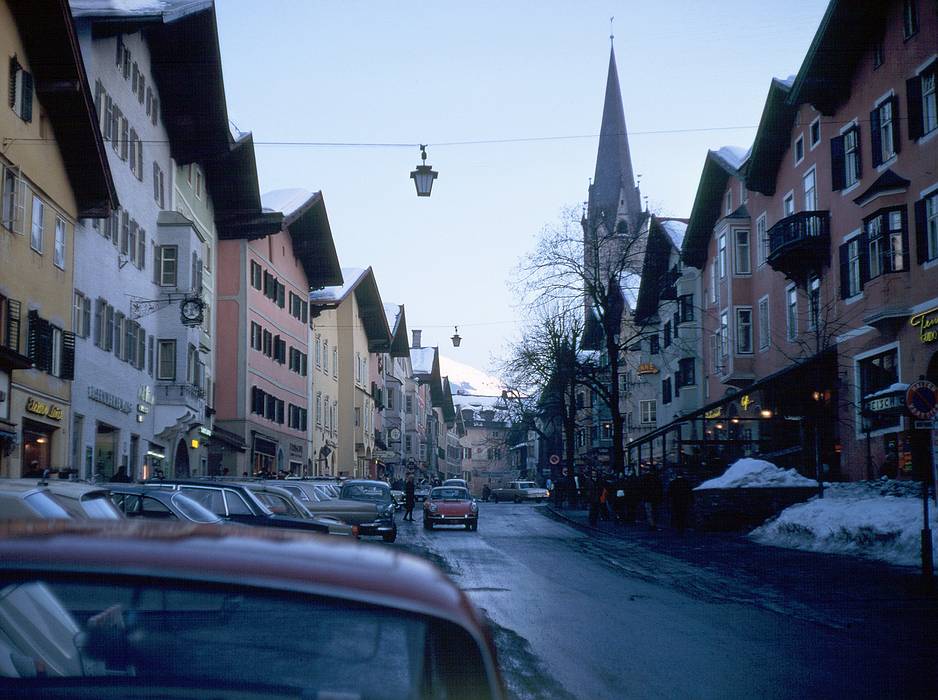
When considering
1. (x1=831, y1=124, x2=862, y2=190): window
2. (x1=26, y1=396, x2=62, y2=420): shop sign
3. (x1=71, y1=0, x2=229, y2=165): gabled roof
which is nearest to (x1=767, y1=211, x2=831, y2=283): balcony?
(x1=831, y1=124, x2=862, y2=190): window

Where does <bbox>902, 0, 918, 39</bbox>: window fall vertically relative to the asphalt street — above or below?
above

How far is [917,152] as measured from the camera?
33062 millimetres

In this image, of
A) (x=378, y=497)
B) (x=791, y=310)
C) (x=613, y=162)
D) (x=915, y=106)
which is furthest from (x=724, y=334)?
(x=613, y=162)

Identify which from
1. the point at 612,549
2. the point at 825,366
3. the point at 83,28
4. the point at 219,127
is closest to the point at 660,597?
the point at 612,549

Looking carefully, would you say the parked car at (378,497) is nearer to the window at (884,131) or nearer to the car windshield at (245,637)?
the window at (884,131)

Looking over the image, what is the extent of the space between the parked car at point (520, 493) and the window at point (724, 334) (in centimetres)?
4328

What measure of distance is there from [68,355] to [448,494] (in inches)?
633

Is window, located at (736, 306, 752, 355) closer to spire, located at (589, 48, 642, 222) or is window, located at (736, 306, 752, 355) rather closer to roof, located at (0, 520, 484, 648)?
roof, located at (0, 520, 484, 648)

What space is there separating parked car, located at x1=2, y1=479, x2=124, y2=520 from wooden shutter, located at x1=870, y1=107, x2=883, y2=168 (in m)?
29.7

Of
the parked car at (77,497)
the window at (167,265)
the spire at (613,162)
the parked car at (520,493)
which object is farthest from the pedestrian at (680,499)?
the spire at (613,162)

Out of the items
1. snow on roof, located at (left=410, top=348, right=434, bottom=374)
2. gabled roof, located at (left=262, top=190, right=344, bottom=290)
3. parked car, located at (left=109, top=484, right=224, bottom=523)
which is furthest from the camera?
snow on roof, located at (left=410, top=348, right=434, bottom=374)

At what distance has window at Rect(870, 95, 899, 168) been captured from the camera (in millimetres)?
34750

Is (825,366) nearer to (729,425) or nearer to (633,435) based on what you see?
(729,425)

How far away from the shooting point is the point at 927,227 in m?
32.2
